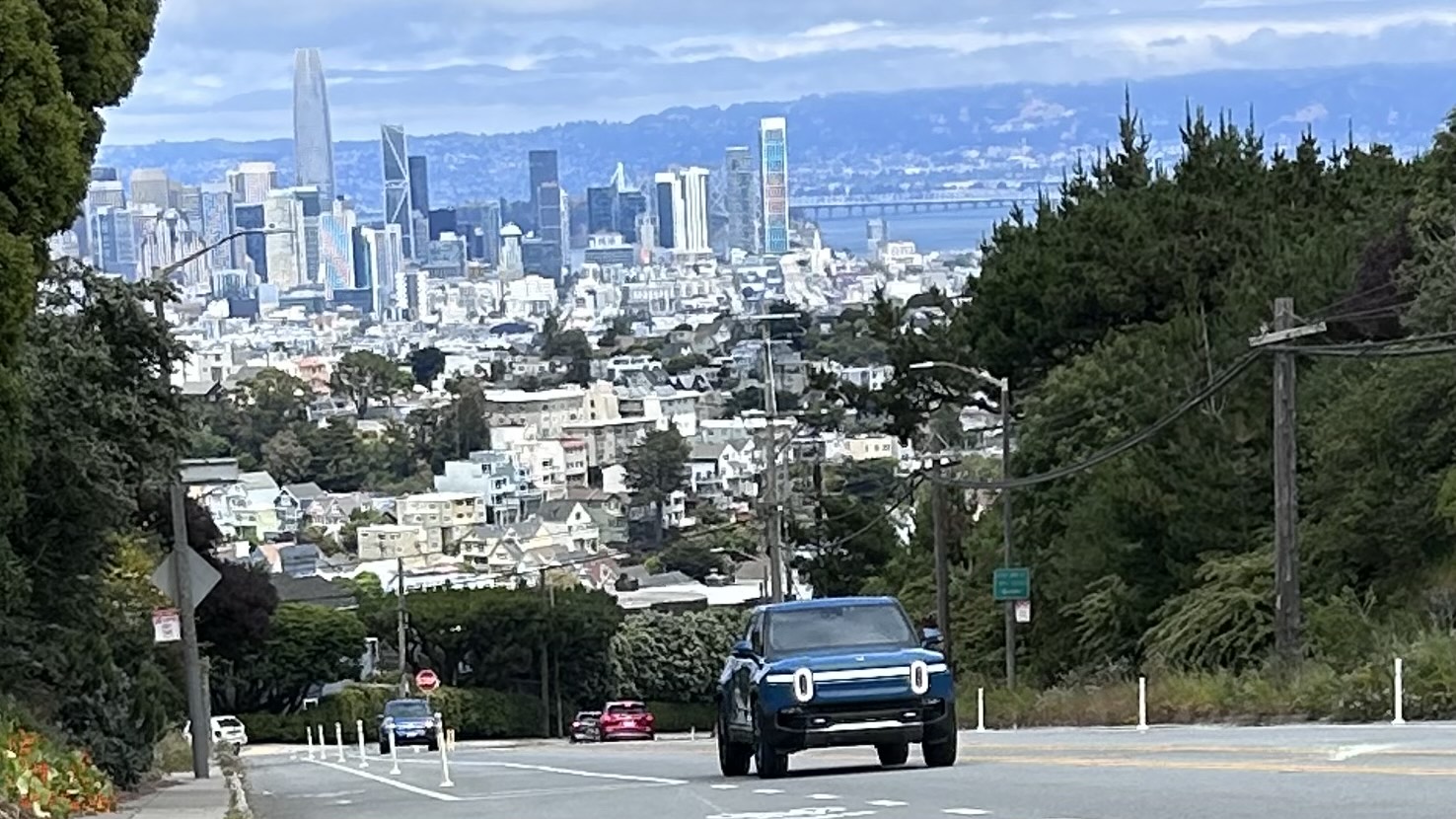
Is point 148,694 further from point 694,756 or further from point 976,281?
point 976,281

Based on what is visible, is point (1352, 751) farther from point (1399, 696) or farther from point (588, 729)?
point (588, 729)

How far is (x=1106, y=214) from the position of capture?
70.9 metres

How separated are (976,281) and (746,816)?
58573mm

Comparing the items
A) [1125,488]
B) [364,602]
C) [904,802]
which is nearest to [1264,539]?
[1125,488]

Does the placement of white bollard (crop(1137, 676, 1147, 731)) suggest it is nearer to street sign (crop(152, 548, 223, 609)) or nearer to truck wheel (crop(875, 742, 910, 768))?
truck wheel (crop(875, 742, 910, 768))

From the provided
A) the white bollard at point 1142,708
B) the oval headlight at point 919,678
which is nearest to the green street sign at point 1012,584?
the white bollard at point 1142,708

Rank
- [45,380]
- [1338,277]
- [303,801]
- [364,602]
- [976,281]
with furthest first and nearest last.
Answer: [364,602], [976,281], [1338,277], [45,380], [303,801]

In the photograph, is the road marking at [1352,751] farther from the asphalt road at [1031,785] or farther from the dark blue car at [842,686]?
the dark blue car at [842,686]

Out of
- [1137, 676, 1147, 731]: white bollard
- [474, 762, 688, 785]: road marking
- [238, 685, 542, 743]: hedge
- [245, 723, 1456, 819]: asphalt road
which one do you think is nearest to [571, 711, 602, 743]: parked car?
[238, 685, 542, 743]: hedge

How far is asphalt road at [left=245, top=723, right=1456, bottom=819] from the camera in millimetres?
17219

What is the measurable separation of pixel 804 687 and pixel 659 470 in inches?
6313

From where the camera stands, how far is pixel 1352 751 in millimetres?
21672

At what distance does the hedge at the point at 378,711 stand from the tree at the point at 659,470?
83.7 meters

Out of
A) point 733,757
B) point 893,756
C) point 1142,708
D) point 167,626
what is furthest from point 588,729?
point 893,756
